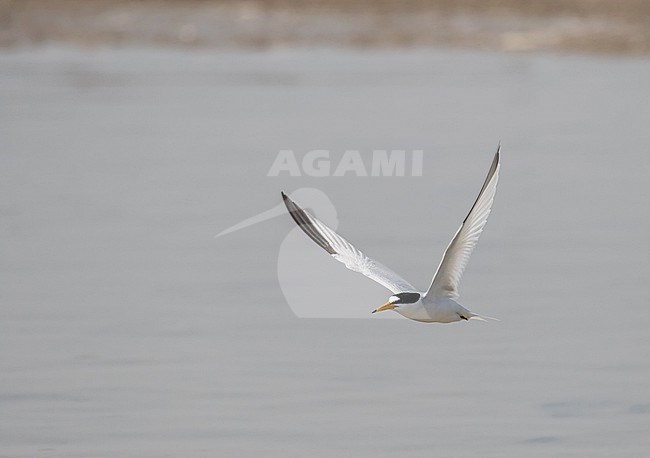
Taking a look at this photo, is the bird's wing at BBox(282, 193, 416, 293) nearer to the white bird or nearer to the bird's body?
the white bird

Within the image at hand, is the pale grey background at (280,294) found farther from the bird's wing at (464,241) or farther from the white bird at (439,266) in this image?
the bird's wing at (464,241)

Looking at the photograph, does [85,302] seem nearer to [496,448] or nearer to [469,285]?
[469,285]

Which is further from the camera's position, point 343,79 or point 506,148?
point 343,79

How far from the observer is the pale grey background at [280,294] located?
7953 mm

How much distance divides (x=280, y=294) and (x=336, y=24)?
20.8 metres

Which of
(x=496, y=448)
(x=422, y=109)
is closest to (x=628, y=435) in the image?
(x=496, y=448)

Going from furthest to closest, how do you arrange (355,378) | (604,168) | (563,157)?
(563,157)
(604,168)
(355,378)

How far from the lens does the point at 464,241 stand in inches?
300

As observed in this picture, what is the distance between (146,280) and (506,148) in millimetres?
7402

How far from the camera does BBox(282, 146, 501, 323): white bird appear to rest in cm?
751

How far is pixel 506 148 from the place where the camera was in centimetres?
1759
